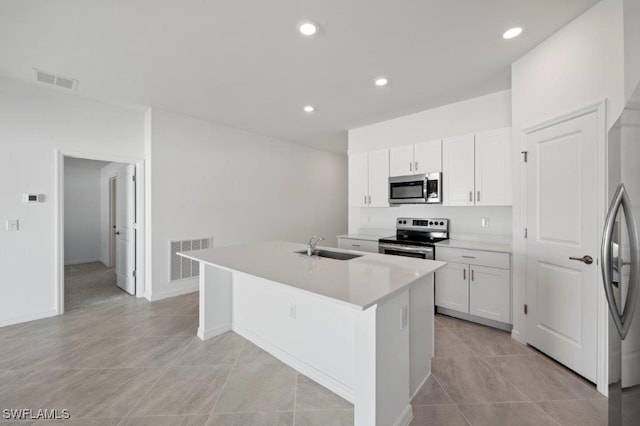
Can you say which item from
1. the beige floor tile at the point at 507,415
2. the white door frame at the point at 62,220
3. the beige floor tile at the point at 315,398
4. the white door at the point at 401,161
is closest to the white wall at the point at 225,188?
the white door frame at the point at 62,220

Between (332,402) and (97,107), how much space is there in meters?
4.31

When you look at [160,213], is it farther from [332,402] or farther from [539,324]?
[539,324]

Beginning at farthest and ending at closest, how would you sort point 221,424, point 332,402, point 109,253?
point 109,253
point 332,402
point 221,424

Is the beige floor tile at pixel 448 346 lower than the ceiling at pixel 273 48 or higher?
lower

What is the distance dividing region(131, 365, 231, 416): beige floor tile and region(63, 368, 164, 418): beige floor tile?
0.25 feet

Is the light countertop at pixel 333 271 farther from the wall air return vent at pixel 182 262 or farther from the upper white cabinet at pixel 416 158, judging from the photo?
the upper white cabinet at pixel 416 158

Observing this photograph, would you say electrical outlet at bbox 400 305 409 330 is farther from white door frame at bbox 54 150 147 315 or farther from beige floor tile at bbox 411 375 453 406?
white door frame at bbox 54 150 147 315

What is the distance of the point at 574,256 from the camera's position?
2.08 metres

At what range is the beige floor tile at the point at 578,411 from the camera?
1611 mm

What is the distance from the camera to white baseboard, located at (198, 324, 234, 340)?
2.65 m

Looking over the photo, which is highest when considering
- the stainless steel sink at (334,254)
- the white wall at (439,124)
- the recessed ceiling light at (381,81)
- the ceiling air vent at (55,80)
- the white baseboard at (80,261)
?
the recessed ceiling light at (381,81)

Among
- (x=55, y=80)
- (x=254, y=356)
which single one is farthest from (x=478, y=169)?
(x=55, y=80)

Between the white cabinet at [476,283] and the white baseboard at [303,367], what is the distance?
1.87 meters

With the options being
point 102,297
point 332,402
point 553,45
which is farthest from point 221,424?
point 553,45
